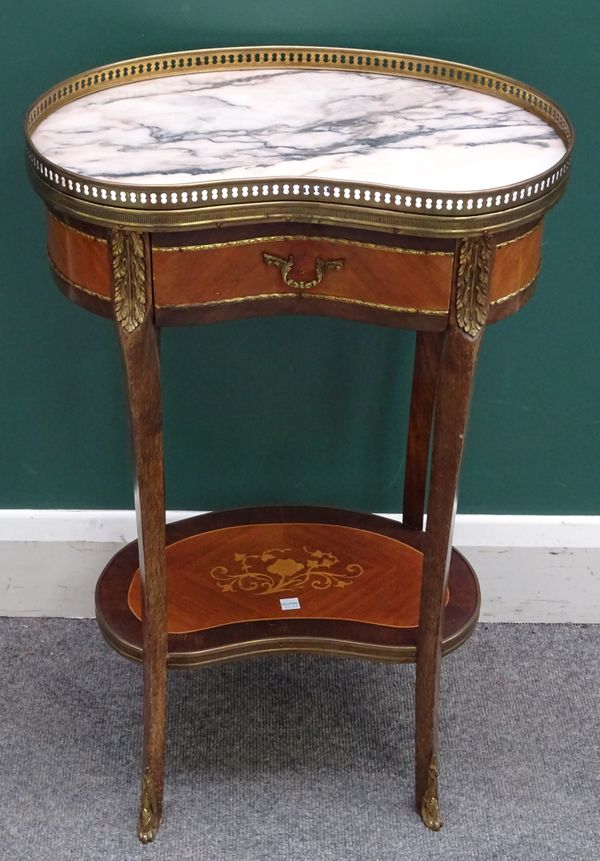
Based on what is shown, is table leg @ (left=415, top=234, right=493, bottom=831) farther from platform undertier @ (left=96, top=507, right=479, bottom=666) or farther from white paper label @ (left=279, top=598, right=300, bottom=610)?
white paper label @ (left=279, top=598, right=300, bottom=610)

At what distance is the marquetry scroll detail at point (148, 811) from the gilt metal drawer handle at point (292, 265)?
856 mm

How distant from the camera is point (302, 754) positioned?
218cm

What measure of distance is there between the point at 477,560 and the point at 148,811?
0.85 meters

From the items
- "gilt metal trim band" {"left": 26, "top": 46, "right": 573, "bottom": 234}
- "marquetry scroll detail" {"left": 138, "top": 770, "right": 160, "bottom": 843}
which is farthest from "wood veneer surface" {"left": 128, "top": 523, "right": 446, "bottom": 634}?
"gilt metal trim band" {"left": 26, "top": 46, "right": 573, "bottom": 234}

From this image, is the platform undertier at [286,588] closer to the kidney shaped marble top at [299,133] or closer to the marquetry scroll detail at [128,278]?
the marquetry scroll detail at [128,278]

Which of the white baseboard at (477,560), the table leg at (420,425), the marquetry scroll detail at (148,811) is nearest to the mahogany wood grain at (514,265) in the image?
the table leg at (420,425)

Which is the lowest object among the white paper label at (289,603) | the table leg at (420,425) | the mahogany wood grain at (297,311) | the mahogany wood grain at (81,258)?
the white paper label at (289,603)

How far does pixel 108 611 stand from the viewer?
6.91ft

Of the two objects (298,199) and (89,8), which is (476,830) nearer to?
(298,199)

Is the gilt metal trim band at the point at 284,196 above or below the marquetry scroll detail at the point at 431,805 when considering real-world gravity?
above

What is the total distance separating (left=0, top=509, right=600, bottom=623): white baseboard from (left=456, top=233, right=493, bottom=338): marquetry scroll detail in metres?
0.85

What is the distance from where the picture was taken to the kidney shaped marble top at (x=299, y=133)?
1.61 meters

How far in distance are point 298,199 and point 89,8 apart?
0.70 meters

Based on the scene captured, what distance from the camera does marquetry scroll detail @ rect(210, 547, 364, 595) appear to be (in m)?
2.16
